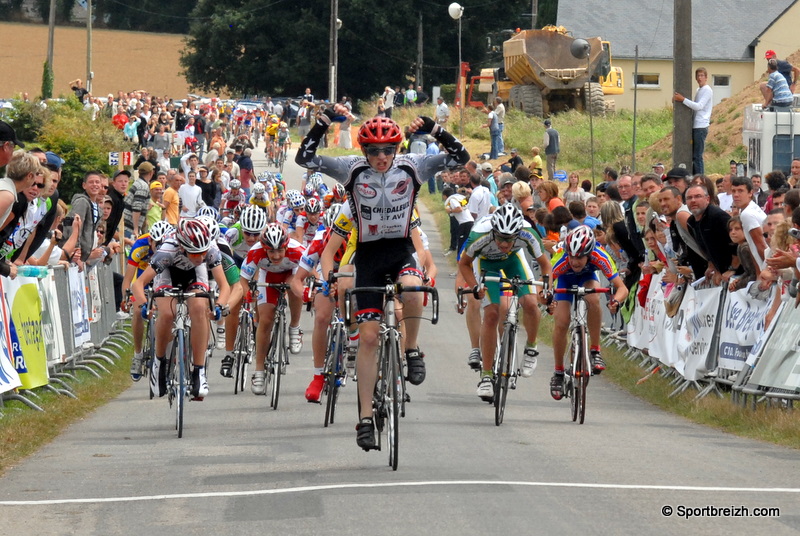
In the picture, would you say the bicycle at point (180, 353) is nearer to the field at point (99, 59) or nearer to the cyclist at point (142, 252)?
the cyclist at point (142, 252)

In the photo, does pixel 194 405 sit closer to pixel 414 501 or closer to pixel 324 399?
pixel 324 399

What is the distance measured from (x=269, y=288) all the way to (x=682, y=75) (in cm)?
824

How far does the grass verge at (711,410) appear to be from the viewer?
1155 cm

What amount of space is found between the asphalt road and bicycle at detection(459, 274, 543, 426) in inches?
10.2

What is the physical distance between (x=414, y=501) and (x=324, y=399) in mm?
6353

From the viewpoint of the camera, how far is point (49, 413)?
12.8 m

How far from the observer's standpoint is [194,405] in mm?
14094

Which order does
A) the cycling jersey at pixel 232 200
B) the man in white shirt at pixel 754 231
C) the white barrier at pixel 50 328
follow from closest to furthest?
the white barrier at pixel 50 328 → the man in white shirt at pixel 754 231 → the cycling jersey at pixel 232 200

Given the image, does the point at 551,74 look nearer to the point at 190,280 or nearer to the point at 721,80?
the point at 721,80

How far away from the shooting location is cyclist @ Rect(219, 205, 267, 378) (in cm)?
1394

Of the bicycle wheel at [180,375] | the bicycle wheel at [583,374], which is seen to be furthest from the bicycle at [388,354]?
the bicycle wheel at [583,374]

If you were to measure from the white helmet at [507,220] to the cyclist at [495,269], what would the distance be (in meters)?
0.09

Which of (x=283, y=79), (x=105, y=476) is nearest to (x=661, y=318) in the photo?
(x=105, y=476)

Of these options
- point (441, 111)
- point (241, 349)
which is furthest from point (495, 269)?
point (441, 111)
